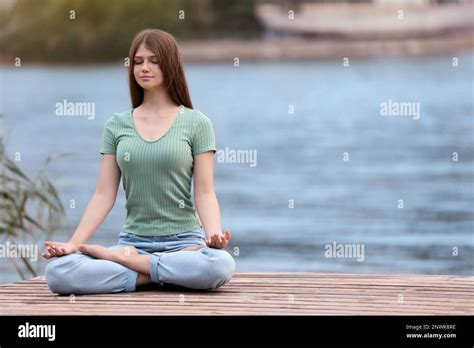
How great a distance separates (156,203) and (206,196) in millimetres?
124

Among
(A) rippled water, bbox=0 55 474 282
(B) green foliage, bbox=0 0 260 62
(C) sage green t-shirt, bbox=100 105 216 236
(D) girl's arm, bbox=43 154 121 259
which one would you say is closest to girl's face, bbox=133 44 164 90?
(C) sage green t-shirt, bbox=100 105 216 236

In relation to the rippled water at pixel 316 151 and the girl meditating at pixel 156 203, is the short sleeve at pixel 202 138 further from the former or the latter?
the rippled water at pixel 316 151

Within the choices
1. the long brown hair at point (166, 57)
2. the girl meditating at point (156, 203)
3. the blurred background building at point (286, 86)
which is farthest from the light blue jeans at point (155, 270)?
the blurred background building at point (286, 86)

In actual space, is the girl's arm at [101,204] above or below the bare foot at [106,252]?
above

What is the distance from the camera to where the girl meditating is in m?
3.11

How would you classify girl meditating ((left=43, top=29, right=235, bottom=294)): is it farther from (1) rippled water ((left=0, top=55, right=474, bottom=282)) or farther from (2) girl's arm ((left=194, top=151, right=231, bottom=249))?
(1) rippled water ((left=0, top=55, right=474, bottom=282))

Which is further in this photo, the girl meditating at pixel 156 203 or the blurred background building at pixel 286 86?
the blurred background building at pixel 286 86

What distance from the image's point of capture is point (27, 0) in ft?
46.5

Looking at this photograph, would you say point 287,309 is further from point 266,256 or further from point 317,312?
point 266,256

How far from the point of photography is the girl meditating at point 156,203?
122 inches

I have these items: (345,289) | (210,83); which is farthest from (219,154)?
(345,289)

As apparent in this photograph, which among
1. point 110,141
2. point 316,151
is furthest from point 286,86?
point 110,141

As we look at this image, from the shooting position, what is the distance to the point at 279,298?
3.12 metres

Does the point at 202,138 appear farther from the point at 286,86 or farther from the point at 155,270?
the point at 286,86
